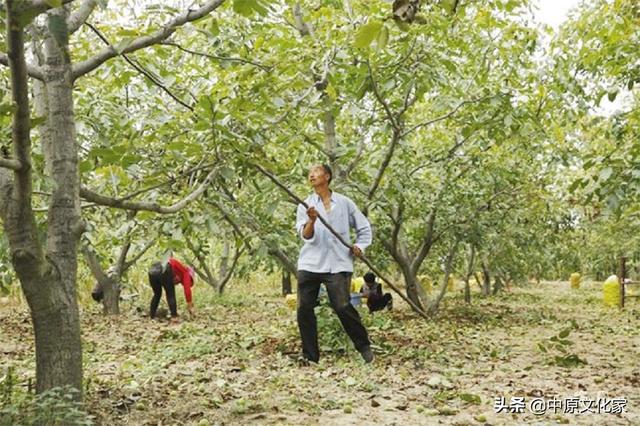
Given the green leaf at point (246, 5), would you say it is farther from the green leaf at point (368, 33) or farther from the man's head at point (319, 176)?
the man's head at point (319, 176)

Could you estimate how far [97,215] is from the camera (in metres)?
8.03

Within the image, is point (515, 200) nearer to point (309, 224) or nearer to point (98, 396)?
point (309, 224)

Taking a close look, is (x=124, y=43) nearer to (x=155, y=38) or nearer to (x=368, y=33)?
(x=155, y=38)

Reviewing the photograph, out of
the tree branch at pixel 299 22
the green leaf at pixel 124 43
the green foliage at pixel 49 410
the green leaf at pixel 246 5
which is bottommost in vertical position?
the green foliage at pixel 49 410

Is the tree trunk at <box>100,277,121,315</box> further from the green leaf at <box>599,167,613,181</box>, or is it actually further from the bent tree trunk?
the green leaf at <box>599,167,613,181</box>

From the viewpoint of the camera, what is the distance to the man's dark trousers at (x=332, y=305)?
5.44m

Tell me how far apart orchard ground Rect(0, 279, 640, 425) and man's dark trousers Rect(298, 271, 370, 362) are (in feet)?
0.63

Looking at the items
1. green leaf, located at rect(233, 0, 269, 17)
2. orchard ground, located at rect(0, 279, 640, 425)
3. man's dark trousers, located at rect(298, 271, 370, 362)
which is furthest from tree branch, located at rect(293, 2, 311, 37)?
green leaf, located at rect(233, 0, 269, 17)

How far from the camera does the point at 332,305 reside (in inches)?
218

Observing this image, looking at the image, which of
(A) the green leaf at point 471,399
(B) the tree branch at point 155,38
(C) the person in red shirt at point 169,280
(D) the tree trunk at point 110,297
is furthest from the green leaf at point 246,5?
(D) the tree trunk at point 110,297

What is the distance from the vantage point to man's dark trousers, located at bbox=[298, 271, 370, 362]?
5.44 meters

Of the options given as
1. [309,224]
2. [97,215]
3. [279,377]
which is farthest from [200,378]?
[97,215]

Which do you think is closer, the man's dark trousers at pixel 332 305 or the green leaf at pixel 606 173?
the green leaf at pixel 606 173

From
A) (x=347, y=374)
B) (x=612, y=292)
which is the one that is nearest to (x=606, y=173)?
(x=347, y=374)
